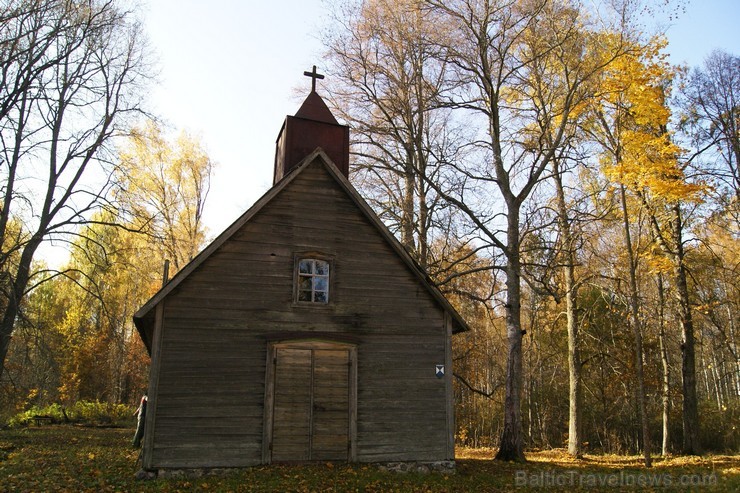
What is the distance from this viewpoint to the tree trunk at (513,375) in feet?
50.6

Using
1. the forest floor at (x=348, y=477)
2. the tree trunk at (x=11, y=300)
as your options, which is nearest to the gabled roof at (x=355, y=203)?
the forest floor at (x=348, y=477)

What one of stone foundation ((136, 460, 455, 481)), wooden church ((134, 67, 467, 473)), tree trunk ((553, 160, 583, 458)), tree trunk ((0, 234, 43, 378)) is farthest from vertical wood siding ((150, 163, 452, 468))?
tree trunk ((0, 234, 43, 378))

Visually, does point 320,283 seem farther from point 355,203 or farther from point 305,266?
point 355,203

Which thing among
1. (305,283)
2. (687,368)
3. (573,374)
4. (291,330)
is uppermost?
(305,283)

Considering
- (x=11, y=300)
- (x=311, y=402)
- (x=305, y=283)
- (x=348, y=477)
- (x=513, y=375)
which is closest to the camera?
(x=348, y=477)

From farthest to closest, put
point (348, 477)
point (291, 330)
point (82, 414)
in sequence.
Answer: point (82, 414) → point (291, 330) → point (348, 477)

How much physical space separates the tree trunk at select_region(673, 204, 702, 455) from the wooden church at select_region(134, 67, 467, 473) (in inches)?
398

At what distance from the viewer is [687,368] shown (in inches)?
768

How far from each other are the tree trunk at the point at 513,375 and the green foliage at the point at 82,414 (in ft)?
64.2

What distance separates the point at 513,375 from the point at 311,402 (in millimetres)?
6187

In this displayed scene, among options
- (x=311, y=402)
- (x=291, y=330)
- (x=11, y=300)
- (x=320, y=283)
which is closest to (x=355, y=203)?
(x=320, y=283)

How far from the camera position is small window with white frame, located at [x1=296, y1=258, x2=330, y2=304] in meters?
13.4

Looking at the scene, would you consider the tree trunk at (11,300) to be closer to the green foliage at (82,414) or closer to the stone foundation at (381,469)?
the green foliage at (82,414)

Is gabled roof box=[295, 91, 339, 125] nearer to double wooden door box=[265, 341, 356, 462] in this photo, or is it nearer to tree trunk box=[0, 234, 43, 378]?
double wooden door box=[265, 341, 356, 462]
